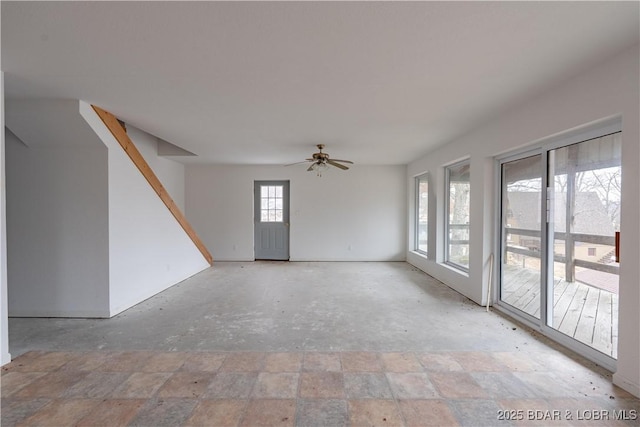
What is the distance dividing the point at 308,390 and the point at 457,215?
3.95 meters

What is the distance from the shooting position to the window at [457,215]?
14.8 feet

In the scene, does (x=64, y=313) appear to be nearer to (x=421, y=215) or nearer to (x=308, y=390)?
(x=308, y=390)

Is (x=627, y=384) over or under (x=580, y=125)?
under

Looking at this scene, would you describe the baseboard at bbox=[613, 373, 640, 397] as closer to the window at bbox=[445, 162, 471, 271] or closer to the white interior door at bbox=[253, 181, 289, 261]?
the window at bbox=[445, 162, 471, 271]

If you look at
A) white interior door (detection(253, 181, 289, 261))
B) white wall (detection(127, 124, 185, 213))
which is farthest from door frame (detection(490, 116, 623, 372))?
white wall (detection(127, 124, 185, 213))

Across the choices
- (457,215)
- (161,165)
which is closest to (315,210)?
(457,215)

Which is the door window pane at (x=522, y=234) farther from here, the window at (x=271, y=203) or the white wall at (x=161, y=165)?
the white wall at (x=161, y=165)

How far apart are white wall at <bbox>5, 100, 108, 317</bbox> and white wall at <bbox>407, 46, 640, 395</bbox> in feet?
15.0

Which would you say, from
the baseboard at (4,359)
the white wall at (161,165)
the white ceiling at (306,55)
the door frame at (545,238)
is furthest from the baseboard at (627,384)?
the white wall at (161,165)

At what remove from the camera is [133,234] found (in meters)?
3.68

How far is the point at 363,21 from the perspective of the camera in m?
1.62

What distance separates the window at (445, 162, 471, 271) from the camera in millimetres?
4526

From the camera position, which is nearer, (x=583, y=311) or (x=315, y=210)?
(x=583, y=311)

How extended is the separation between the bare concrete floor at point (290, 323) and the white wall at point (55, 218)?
49cm
